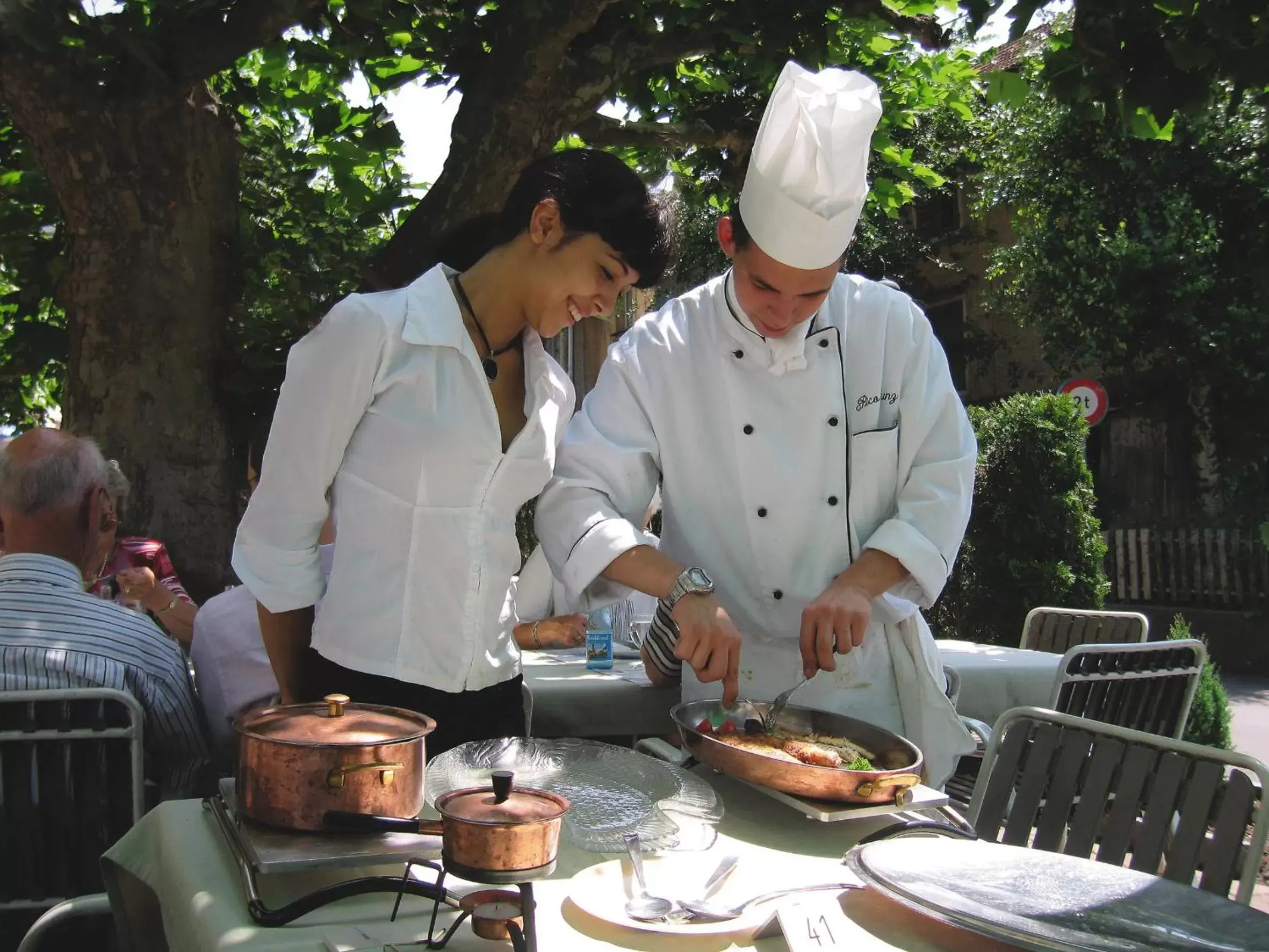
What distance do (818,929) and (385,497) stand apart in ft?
3.36

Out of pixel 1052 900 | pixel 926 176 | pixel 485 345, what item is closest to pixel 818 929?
pixel 1052 900

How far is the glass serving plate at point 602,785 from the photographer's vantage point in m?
1.41

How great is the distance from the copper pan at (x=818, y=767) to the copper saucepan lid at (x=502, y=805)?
1.33ft

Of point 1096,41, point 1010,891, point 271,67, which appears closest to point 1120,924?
point 1010,891

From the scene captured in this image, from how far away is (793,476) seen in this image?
2.01m

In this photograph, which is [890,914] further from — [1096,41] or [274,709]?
[1096,41]

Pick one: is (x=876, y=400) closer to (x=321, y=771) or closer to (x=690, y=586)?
(x=690, y=586)

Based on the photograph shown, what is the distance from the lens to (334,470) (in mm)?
1854

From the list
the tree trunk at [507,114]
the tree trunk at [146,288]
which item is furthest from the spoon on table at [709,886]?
the tree trunk at [146,288]

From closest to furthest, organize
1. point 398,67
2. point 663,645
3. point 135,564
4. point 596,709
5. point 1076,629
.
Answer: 1. point 663,645
2. point 596,709
3. point 135,564
4. point 1076,629
5. point 398,67

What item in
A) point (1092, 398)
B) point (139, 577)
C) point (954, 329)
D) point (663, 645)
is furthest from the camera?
point (954, 329)

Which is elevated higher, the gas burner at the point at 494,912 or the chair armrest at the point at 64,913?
the gas burner at the point at 494,912

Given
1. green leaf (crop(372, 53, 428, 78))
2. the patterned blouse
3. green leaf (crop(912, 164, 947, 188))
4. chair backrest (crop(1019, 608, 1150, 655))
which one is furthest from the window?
the patterned blouse

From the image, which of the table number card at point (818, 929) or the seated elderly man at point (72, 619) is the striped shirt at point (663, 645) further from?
the seated elderly man at point (72, 619)
